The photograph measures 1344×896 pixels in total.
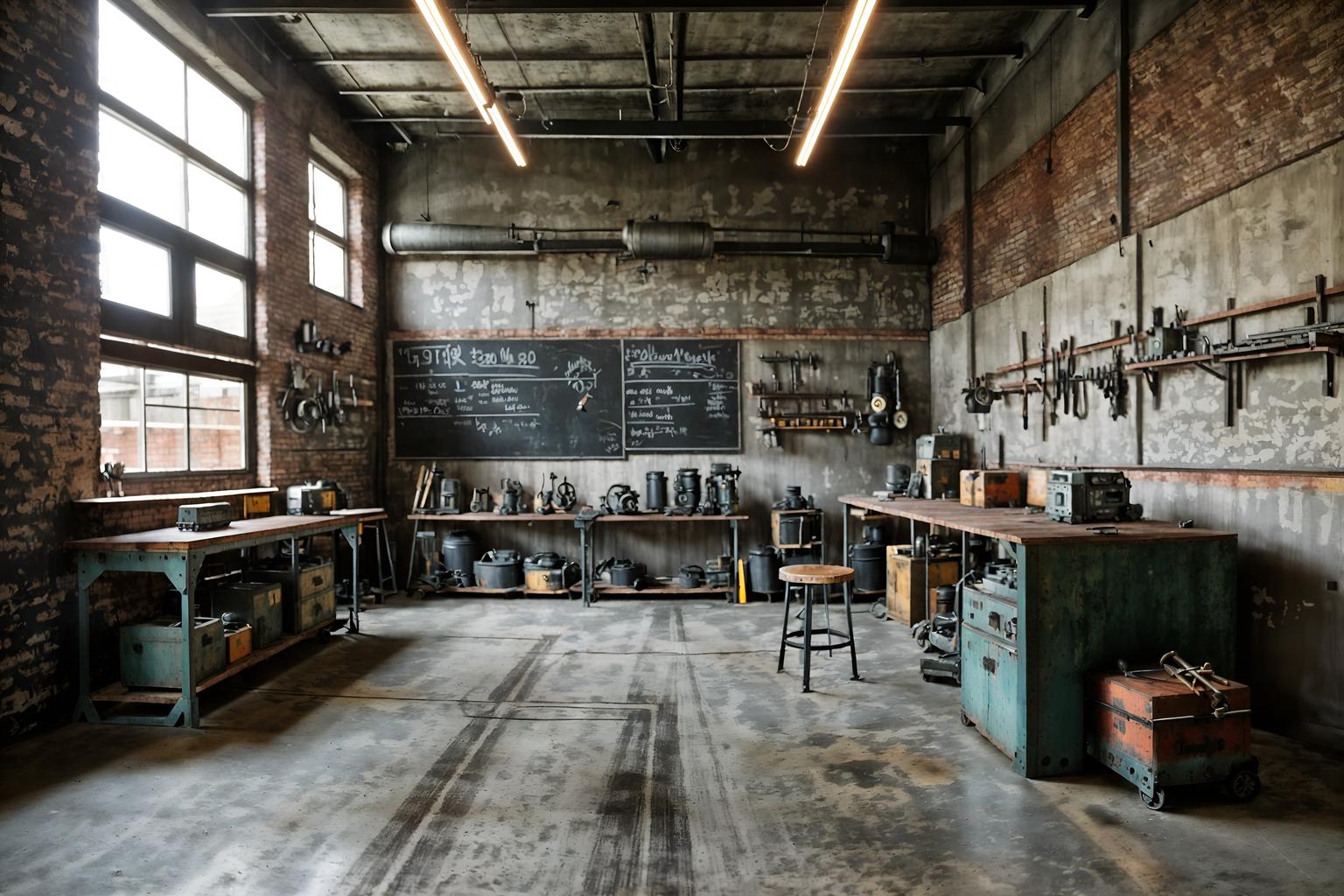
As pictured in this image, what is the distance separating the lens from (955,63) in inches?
283

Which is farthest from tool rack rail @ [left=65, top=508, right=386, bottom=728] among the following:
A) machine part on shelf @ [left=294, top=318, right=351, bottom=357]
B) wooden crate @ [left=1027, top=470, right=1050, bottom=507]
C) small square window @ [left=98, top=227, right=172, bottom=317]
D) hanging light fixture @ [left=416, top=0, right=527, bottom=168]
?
wooden crate @ [left=1027, top=470, right=1050, bottom=507]

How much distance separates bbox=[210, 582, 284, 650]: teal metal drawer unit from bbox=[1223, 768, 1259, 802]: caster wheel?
5.85m

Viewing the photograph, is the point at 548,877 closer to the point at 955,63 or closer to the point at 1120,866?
the point at 1120,866

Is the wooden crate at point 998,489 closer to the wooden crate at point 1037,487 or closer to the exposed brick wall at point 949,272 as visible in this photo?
the wooden crate at point 1037,487

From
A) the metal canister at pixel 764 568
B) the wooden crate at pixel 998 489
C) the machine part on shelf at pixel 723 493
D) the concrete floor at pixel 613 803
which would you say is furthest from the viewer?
the machine part on shelf at pixel 723 493

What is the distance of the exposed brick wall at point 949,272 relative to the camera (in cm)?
796

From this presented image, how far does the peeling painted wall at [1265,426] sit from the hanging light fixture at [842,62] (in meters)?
2.42


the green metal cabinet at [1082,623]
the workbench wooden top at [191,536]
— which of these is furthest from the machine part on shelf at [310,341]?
the green metal cabinet at [1082,623]

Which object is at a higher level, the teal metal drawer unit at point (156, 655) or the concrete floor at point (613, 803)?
the teal metal drawer unit at point (156, 655)

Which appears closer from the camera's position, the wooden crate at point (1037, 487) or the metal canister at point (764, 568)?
the wooden crate at point (1037, 487)

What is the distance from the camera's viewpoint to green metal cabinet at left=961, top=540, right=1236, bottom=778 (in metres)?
3.46

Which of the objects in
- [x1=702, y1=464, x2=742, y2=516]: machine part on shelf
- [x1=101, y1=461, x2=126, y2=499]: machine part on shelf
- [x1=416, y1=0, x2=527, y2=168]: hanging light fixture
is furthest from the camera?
[x1=702, y1=464, x2=742, y2=516]: machine part on shelf

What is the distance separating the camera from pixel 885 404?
27.9 ft

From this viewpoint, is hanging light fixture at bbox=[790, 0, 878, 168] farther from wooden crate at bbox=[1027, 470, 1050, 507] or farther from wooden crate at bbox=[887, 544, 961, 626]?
wooden crate at bbox=[887, 544, 961, 626]
